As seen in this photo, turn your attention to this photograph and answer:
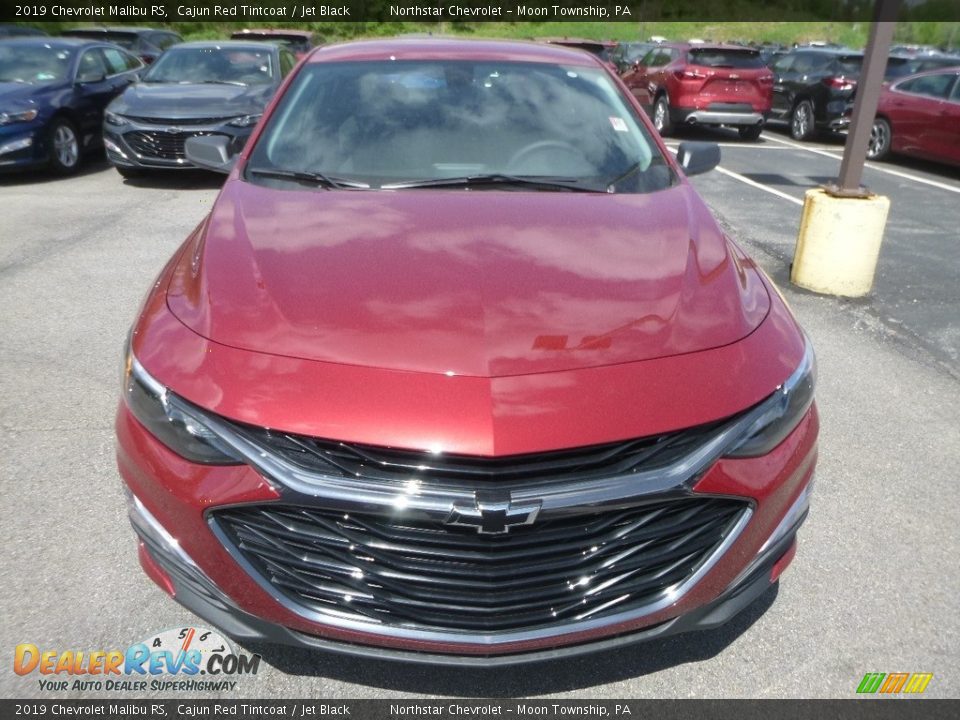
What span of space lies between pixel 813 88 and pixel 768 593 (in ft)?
44.4

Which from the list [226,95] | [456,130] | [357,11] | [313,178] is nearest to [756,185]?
[226,95]

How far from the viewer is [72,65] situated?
405 inches

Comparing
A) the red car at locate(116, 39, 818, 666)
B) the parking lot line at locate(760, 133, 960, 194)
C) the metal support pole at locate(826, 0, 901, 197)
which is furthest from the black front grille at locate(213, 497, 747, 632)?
the parking lot line at locate(760, 133, 960, 194)

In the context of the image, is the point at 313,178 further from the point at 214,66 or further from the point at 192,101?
the point at 214,66

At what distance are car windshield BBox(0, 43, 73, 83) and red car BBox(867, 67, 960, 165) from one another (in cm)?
1047

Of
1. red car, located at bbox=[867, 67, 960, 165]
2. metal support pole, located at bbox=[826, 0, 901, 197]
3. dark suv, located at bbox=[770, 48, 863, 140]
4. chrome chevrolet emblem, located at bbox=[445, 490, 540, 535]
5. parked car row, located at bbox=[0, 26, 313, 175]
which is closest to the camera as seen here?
chrome chevrolet emblem, located at bbox=[445, 490, 540, 535]

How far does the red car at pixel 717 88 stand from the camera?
44.8 ft

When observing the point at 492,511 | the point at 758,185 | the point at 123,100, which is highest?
the point at 492,511

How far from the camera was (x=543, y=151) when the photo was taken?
10.7 feet

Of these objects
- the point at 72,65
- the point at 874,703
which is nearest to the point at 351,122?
the point at 874,703

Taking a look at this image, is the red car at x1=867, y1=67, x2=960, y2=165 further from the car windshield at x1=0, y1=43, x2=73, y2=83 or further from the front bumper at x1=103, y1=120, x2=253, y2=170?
the car windshield at x1=0, y1=43, x2=73, y2=83

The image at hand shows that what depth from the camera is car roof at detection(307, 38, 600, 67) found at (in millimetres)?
3711

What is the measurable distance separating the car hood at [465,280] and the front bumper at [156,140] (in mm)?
6224

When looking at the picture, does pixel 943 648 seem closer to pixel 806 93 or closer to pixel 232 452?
pixel 232 452
